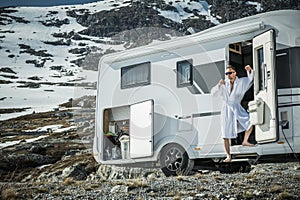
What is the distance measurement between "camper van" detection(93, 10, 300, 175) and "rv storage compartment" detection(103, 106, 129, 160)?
1cm

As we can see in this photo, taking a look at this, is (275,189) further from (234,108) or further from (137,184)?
(137,184)

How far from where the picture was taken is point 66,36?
15906 millimetres

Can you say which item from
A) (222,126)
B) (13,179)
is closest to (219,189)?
(222,126)

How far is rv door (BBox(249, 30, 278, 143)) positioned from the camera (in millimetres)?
5332

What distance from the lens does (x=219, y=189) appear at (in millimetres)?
5367

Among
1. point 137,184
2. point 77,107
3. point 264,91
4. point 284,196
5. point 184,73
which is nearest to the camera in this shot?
point 284,196

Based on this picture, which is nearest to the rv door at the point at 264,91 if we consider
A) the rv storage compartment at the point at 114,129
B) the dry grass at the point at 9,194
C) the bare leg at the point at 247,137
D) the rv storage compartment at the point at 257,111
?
the rv storage compartment at the point at 257,111

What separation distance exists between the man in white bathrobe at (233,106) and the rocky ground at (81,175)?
0.51 metres

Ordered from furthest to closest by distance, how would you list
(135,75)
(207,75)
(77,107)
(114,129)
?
(77,107)
(114,129)
(135,75)
(207,75)

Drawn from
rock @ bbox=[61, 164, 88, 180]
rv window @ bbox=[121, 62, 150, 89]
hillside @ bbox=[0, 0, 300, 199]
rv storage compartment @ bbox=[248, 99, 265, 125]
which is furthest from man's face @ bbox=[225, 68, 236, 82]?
rock @ bbox=[61, 164, 88, 180]

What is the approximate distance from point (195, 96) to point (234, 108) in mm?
521

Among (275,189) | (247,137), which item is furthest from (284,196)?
(247,137)

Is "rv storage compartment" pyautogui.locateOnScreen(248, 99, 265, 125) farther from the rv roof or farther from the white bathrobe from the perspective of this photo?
the rv roof

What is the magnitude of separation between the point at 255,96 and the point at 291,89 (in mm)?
384
